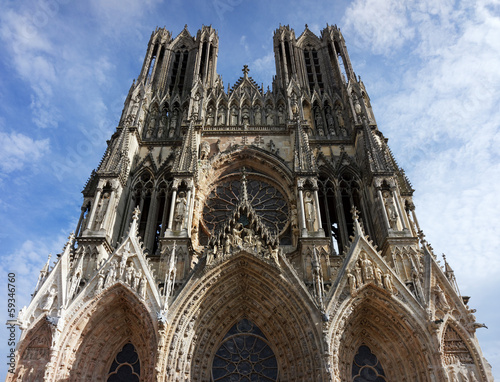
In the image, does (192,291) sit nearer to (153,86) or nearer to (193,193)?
(193,193)

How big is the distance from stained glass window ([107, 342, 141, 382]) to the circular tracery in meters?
5.30

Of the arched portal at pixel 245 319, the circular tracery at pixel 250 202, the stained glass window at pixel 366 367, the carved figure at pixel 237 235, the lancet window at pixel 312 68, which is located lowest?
the stained glass window at pixel 366 367

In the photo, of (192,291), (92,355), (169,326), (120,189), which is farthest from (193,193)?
(92,355)

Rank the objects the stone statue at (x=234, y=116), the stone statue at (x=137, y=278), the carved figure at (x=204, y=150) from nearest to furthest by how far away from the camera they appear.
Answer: the stone statue at (x=137, y=278) < the carved figure at (x=204, y=150) < the stone statue at (x=234, y=116)

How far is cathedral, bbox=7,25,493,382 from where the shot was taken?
478 inches

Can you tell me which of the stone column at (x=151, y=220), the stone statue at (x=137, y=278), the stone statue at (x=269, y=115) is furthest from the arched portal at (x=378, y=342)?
the stone statue at (x=269, y=115)

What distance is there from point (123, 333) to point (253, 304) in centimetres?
419

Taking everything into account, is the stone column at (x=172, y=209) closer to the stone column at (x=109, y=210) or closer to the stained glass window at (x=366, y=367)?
the stone column at (x=109, y=210)

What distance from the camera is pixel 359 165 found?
18.3 meters

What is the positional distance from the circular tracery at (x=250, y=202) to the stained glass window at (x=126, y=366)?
17.4 feet

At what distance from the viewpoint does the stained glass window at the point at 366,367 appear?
12531mm

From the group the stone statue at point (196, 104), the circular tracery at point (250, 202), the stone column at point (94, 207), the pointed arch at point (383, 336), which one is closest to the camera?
the pointed arch at point (383, 336)

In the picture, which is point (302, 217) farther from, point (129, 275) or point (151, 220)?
point (129, 275)

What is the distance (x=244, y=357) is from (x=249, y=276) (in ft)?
8.14
